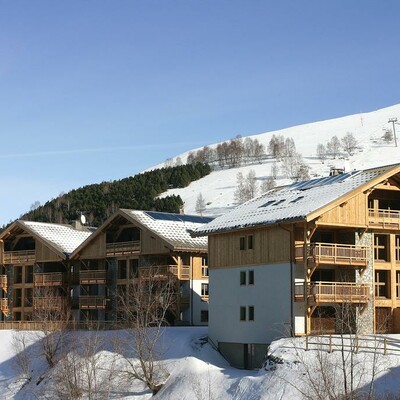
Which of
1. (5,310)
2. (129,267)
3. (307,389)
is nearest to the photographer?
(307,389)

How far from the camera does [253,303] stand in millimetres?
52156

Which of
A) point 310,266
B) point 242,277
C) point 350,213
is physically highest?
point 350,213

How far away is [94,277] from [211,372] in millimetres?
26882

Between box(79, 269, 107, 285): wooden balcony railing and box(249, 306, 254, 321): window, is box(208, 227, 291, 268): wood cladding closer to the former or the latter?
box(249, 306, 254, 321): window

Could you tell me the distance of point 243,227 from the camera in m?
52.8

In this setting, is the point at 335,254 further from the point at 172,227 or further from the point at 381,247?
the point at 172,227

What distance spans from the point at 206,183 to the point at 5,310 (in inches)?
3322

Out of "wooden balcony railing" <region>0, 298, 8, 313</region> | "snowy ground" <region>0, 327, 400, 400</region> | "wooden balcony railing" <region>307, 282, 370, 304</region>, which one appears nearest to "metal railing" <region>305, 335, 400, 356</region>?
Result: "snowy ground" <region>0, 327, 400, 400</region>

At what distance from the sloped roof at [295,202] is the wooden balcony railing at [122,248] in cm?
1232

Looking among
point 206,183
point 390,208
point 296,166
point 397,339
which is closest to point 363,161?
point 296,166

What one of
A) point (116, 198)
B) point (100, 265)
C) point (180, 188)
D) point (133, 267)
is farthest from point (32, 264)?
point (180, 188)

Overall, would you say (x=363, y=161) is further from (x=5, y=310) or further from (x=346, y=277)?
(x=346, y=277)

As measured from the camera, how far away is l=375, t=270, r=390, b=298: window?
53500 millimetres

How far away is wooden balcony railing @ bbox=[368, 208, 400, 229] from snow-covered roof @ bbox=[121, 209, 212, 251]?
1635 cm
